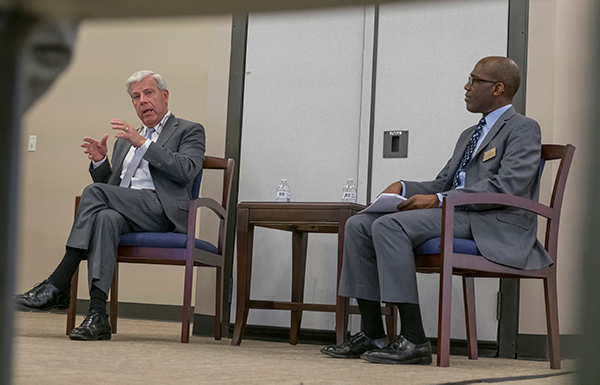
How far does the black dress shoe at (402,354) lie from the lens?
2.17 meters

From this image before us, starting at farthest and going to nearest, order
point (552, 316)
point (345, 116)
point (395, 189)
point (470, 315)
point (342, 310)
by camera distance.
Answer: point (345, 116)
point (470, 315)
point (342, 310)
point (395, 189)
point (552, 316)

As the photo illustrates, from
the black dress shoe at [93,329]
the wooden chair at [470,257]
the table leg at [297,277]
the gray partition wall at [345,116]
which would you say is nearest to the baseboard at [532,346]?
the gray partition wall at [345,116]

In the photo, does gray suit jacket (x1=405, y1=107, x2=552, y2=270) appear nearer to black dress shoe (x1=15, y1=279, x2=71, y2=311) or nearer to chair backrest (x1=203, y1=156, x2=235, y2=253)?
chair backrest (x1=203, y1=156, x2=235, y2=253)

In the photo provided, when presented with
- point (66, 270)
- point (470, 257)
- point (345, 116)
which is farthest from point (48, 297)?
point (345, 116)

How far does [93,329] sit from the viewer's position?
2549 millimetres

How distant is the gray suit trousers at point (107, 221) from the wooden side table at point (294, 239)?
1.18ft

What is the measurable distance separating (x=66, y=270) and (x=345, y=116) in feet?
5.24

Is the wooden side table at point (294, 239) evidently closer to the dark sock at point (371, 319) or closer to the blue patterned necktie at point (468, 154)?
the dark sock at point (371, 319)

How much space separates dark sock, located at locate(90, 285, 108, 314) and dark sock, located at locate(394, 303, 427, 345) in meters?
1.20

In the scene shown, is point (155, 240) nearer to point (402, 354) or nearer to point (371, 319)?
point (371, 319)

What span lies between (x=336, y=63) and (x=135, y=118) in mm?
1963

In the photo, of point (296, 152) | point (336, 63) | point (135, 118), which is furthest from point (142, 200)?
point (135, 118)

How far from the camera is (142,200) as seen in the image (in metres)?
2.89

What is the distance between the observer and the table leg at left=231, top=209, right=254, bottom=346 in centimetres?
298
